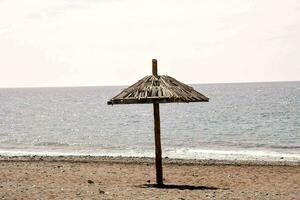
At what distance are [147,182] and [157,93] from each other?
3.76 meters

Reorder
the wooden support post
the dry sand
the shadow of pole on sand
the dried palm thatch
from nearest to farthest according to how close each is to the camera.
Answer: the dry sand
the dried palm thatch
the wooden support post
the shadow of pole on sand

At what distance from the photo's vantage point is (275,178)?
17.7 m

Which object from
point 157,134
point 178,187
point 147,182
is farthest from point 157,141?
point 147,182

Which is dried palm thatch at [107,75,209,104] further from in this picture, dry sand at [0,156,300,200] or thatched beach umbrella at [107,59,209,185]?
dry sand at [0,156,300,200]

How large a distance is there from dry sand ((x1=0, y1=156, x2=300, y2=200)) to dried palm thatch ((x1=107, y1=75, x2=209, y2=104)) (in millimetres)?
2668

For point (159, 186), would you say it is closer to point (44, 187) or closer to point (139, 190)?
point (139, 190)

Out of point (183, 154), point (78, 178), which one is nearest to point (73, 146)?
point (183, 154)

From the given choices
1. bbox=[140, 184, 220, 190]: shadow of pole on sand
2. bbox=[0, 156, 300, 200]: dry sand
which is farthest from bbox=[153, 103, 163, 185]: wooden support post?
bbox=[0, 156, 300, 200]: dry sand

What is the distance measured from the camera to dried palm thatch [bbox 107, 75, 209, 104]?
13609 mm

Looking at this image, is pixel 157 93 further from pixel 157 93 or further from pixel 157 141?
pixel 157 141

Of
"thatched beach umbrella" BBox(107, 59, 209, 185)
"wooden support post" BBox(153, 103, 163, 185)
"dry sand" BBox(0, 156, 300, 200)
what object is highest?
A: "thatched beach umbrella" BBox(107, 59, 209, 185)

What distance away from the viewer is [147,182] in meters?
16.1

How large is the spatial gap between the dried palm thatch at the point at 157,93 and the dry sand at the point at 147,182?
2.67m

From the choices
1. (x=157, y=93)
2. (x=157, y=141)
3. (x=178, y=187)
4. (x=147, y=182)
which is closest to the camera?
(x=157, y=93)
